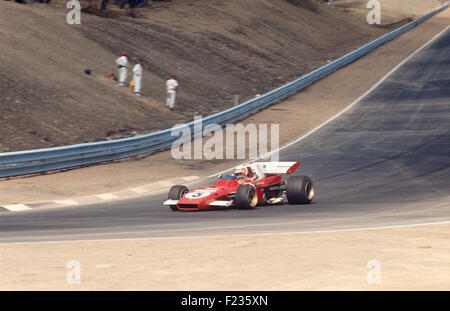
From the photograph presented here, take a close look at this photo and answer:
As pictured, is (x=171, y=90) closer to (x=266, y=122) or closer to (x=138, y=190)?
(x=266, y=122)

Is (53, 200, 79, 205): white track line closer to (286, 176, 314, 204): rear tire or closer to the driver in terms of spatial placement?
the driver

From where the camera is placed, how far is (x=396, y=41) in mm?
56031

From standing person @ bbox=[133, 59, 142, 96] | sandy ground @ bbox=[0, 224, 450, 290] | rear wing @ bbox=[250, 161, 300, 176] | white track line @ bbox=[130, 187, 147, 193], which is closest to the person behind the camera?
sandy ground @ bbox=[0, 224, 450, 290]

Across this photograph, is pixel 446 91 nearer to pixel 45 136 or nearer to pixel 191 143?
pixel 191 143

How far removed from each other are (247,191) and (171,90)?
57.8ft

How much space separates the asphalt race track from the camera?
1224cm

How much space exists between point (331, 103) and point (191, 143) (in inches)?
460

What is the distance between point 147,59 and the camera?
129 ft

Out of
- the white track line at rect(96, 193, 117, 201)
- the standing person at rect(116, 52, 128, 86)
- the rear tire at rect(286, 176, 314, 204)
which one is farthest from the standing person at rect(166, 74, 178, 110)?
the rear tire at rect(286, 176, 314, 204)

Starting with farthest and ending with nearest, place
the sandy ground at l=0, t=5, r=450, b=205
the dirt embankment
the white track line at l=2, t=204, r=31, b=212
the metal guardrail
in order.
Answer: the dirt embankment, the metal guardrail, the sandy ground at l=0, t=5, r=450, b=205, the white track line at l=2, t=204, r=31, b=212

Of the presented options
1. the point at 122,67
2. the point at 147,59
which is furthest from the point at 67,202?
the point at 147,59

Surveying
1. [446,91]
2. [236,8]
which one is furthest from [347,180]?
[236,8]

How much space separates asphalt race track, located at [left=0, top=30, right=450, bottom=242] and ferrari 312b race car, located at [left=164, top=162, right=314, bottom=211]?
25cm
